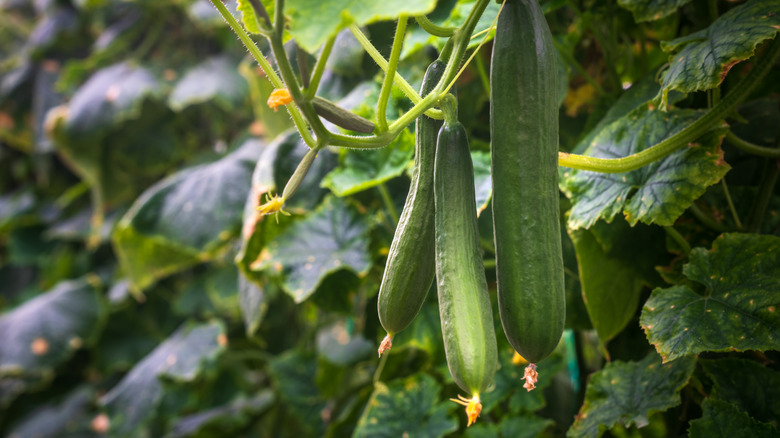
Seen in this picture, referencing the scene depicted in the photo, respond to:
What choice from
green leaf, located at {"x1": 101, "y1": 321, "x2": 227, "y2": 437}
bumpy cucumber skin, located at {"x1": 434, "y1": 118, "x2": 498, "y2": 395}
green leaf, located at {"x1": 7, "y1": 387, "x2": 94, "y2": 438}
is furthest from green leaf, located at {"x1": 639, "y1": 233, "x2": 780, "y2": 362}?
green leaf, located at {"x1": 7, "y1": 387, "x2": 94, "y2": 438}

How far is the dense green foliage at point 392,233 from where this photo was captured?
0.55 m

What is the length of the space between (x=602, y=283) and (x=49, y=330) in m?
1.82

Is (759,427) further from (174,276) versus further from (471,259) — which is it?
(174,276)

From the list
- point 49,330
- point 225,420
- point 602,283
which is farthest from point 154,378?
point 602,283

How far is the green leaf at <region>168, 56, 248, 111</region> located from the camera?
1.82 metres

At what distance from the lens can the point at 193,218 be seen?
1239 mm

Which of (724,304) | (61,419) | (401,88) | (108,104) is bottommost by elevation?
(61,419)

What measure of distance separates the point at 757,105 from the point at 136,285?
1.31 metres

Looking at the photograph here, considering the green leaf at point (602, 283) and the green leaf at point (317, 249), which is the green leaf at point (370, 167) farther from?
the green leaf at point (602, 283)

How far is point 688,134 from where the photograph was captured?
0.56m

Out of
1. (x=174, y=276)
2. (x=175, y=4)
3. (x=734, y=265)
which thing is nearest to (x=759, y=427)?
(x=734, y=265)

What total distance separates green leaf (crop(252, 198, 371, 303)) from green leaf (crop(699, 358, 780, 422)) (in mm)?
464

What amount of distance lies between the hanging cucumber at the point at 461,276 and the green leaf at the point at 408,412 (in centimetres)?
46

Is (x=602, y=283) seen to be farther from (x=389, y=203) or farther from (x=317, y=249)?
(x=317, y=249)
